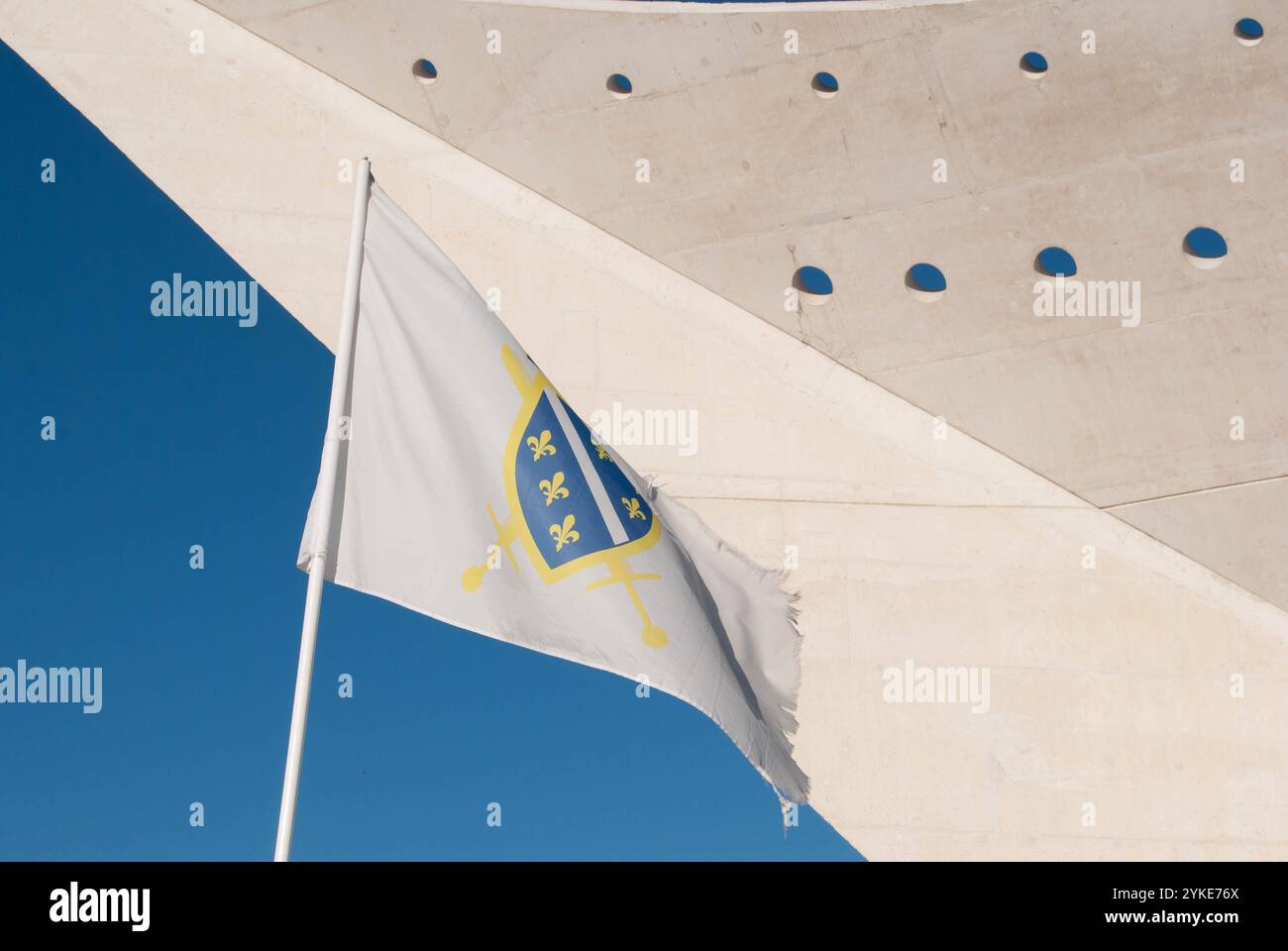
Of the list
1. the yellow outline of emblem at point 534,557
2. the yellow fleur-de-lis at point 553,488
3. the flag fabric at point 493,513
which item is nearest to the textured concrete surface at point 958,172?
the flag fabric at point 493,513

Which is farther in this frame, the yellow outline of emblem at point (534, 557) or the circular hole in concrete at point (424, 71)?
the circular hole in concrete at point (424, 71)

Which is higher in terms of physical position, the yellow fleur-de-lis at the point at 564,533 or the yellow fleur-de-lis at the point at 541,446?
the yellow fleur-de-lis at the point at 541,446

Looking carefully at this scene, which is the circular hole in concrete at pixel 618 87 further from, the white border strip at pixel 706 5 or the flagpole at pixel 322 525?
the flagpole at pixel 322 525

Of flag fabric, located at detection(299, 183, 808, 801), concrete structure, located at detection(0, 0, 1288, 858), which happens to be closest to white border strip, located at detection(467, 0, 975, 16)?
concrete structure, located at detection(0, 0, 1288, 858)

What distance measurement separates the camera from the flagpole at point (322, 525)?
10.8ft

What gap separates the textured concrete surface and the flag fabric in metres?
3.61

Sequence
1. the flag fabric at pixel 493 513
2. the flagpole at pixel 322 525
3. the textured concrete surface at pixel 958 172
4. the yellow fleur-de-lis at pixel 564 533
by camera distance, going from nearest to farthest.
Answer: the flagpole at pixel 322 525 < the flag fabric at pixel 493 513 < the yellow fleur-de-lis at pixel 564 533 < the textured concrete surface at pixel 958 172

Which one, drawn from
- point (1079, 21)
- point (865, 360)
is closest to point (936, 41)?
point (1079, 21)

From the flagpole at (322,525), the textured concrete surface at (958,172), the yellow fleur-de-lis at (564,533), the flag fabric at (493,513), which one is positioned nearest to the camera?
the flagpole at (322,525)

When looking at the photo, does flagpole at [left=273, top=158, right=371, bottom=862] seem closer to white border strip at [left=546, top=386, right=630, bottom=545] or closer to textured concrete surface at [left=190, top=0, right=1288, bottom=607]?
white border strip at [left=546, top=386, right=630, bottom=545]

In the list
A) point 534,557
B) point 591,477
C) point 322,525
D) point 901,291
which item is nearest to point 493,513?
point 534,557

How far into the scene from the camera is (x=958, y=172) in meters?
7.21

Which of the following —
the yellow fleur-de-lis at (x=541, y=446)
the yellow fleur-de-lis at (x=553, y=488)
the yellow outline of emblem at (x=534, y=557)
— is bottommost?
the yellow outline of emblem at (x=534, y=557)

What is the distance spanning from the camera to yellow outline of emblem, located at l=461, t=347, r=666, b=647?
3.81 metres
